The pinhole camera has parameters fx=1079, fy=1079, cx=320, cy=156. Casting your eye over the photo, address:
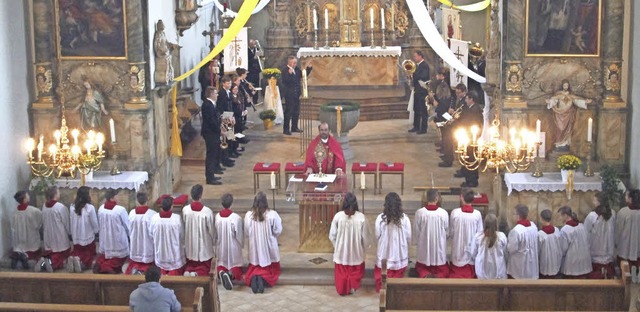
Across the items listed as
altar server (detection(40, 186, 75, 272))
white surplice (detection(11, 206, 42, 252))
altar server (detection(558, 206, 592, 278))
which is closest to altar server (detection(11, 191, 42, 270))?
white surplice (detection(11, 206, 42, 252))

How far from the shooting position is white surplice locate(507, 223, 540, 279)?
14.8m

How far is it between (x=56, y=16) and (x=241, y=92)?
6245 mm

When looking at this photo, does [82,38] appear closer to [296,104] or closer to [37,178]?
[37,178]

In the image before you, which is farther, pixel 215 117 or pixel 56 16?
pixel 215 117

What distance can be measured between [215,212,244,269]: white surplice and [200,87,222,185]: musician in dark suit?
14.6ft

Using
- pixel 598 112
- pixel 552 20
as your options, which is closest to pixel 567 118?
pixel 598 112

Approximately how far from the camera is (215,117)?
1972 centimetres

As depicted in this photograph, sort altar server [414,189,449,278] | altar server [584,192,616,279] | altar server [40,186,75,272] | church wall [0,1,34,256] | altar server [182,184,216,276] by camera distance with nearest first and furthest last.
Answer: altar server [414,189,449,278] < altar server [584,192,616,279] < altar server [182,184,216,276] < altar server [40,186,75,272] < church wall [0,1,34,256]

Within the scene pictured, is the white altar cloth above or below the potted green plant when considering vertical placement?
below

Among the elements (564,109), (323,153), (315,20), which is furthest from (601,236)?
(315,20)

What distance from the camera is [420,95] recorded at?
23.3m

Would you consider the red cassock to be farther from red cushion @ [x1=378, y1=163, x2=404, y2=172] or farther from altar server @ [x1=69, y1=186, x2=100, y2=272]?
altar server @ [x1=69, y1=186, x2=100, y2=272]

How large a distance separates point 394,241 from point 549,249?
7.11ft

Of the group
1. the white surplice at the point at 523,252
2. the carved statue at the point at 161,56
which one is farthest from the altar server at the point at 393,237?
the carved statue at the point at 161,56
